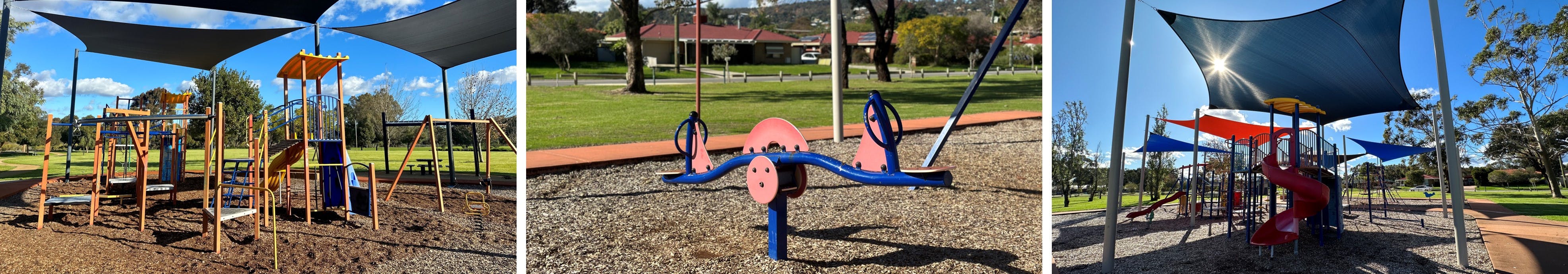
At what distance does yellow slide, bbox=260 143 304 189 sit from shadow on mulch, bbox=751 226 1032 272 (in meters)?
2.90

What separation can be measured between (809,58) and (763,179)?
2480 centimetres

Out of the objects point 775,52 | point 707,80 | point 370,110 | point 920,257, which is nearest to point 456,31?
point 370,110

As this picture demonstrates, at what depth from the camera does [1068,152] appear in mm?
6543

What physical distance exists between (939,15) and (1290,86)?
19.2 meters

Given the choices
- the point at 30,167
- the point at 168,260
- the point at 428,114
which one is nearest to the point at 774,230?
the point at 428,114

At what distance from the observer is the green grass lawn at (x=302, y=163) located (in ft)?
19.3

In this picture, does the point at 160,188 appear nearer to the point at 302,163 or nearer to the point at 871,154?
the point at 302,163

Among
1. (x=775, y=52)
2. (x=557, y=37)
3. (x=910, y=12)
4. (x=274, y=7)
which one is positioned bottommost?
(x=274, y=7)

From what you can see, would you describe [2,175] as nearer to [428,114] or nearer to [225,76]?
[225,76]

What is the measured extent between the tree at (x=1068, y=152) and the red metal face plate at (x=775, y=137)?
10.1 ft

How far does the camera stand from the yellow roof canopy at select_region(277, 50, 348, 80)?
4.34m

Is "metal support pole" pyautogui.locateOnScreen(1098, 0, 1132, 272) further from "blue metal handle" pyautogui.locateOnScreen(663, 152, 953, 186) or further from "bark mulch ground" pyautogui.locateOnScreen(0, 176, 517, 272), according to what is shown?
"bark mulch ground" pyautogui.locateOnScreen(0, 176, 517, 272)

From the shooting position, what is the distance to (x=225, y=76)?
17.2 ft

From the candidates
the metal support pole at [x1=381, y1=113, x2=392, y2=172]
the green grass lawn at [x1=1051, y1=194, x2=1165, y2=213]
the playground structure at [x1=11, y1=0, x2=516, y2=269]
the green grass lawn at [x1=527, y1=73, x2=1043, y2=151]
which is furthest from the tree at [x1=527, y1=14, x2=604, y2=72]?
the green grass lawn at [x1=1051, y1=194, x2=1165, y2=213]
